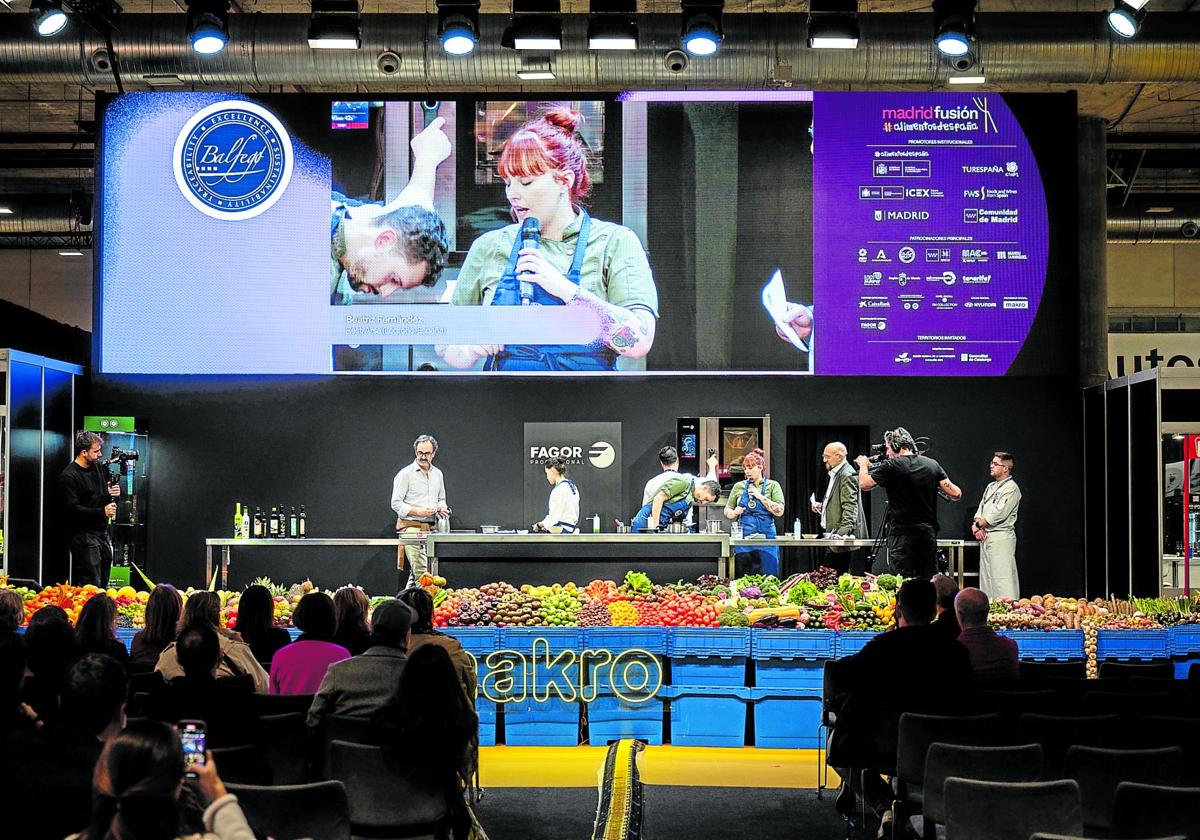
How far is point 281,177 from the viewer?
11594 mm

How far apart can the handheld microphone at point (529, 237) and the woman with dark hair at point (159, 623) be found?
20.4 feet

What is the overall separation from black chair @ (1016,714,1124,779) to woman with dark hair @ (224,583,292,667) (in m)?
3.26

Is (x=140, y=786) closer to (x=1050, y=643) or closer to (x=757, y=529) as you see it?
(x=1050, y=643)

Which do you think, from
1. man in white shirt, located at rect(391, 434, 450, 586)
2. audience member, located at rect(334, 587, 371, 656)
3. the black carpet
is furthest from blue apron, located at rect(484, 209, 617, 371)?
audience member, located at rect(334, 587, 371, 656)

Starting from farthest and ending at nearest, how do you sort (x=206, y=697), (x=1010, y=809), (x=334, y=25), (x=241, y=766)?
(x=334, y=25) → (x=206, y=697) → (x=241, y=766) → (x=1010, y=809)

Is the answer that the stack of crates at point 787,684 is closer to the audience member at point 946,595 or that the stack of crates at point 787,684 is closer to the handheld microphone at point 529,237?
the audience member at point 946,595

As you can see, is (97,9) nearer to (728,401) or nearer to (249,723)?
(728,401)

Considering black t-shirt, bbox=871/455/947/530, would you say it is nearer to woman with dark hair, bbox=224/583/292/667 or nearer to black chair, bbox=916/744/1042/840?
woman with dark hair, bbox=224/583/292/667

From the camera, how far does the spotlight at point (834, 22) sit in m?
9.62

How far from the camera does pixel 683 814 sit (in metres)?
5.84

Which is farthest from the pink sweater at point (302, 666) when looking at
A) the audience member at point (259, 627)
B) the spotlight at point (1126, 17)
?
the spotlight at point (1126, 17)

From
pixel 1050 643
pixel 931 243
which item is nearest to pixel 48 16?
pixel 931 243

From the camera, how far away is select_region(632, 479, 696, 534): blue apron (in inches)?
416

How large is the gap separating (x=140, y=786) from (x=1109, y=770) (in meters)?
3.19
